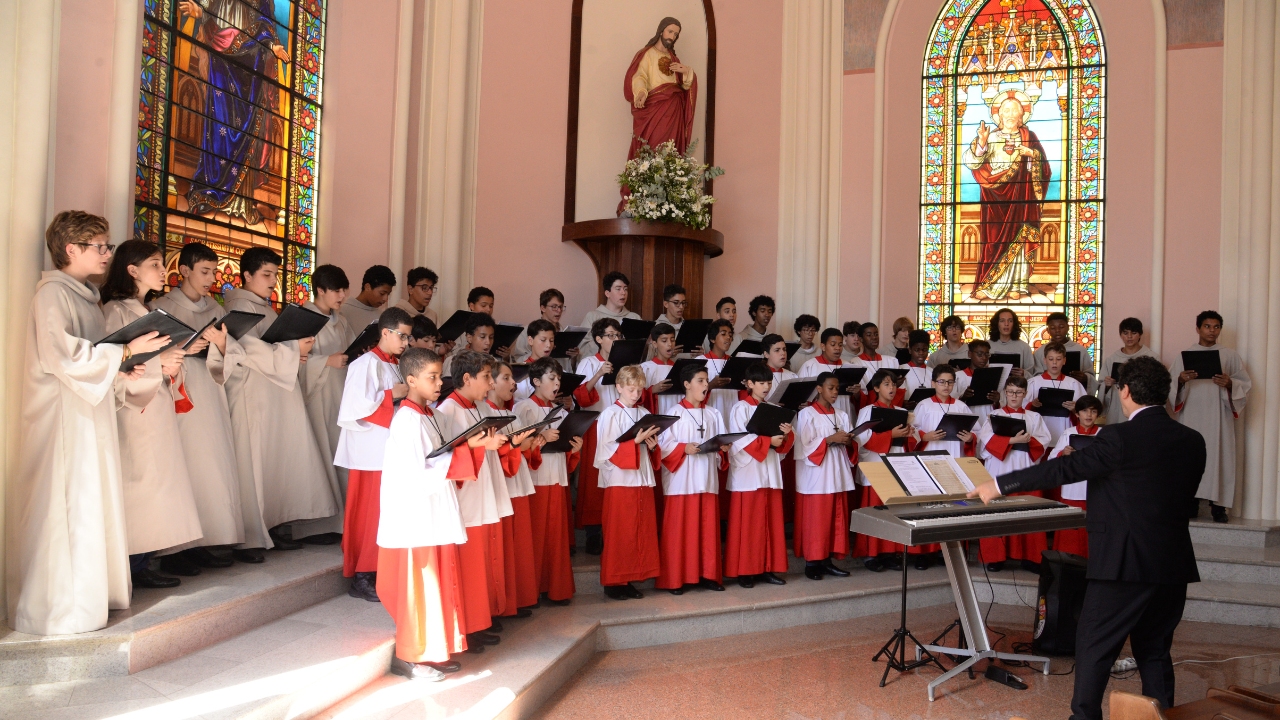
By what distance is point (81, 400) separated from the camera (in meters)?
3.87

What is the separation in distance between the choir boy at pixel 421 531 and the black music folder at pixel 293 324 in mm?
851

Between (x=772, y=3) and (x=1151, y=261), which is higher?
(x=772, y=3)

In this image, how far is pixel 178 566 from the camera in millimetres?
4578

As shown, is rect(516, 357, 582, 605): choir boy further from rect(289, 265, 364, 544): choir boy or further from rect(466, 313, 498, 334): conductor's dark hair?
rect(289, 265, 364, 544): choir boy

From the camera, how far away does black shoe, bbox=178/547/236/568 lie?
15.6 ft

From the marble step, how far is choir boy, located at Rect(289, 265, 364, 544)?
59 cm

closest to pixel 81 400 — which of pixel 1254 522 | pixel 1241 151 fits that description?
pixel 1254 522

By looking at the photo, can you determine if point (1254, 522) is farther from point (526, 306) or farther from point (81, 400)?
point (81, 400)

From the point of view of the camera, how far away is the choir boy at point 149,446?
4215 mm

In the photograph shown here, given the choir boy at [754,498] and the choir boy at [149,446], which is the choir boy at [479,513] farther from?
the choir boy at [754,498]

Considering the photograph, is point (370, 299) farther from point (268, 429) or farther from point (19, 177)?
point (19, 177)

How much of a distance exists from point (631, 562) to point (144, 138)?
3.82m

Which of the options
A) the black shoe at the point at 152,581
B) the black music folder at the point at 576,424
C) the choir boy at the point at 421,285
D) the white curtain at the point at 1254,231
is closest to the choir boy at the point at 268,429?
the black shoe at the point at 152,581

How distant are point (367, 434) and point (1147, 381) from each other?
12.2ft
